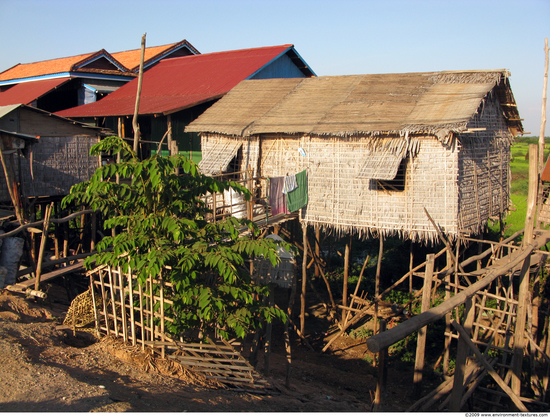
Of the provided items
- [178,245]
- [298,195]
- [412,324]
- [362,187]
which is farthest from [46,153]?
[412,324]

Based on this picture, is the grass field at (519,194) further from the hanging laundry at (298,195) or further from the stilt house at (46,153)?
the stilt house at (46,153)

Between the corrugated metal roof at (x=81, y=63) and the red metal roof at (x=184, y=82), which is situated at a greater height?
the corrugated metal roof at (x=81, y=63)

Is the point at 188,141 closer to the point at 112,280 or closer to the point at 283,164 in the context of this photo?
the point at 283,164

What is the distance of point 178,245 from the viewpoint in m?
6.68

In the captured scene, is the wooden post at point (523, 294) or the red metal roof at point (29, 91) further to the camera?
the red metal roof at point (29, 91)

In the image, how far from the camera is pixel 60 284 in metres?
12.4

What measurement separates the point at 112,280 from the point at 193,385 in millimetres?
2353

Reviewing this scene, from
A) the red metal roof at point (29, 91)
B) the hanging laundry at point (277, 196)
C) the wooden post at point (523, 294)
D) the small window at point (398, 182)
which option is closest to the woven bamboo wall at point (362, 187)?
the small window at point (398, 182)

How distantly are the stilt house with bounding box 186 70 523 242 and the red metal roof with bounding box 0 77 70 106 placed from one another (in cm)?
894

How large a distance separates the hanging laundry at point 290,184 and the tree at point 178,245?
4281 millimetres

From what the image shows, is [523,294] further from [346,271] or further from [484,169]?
[346,271]

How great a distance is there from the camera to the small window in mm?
10469

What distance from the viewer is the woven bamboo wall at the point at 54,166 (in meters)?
11.0

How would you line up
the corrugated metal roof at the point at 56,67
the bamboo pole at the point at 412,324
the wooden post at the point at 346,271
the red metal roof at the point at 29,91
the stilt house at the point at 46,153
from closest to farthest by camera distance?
the bamboo pole at the point at 412,324, the stilt house at the point at 46,153, the wooden post at the point at 346,271, the red metal roof at the point at 29,91, the corrugated metal roof at the point at 56,67
